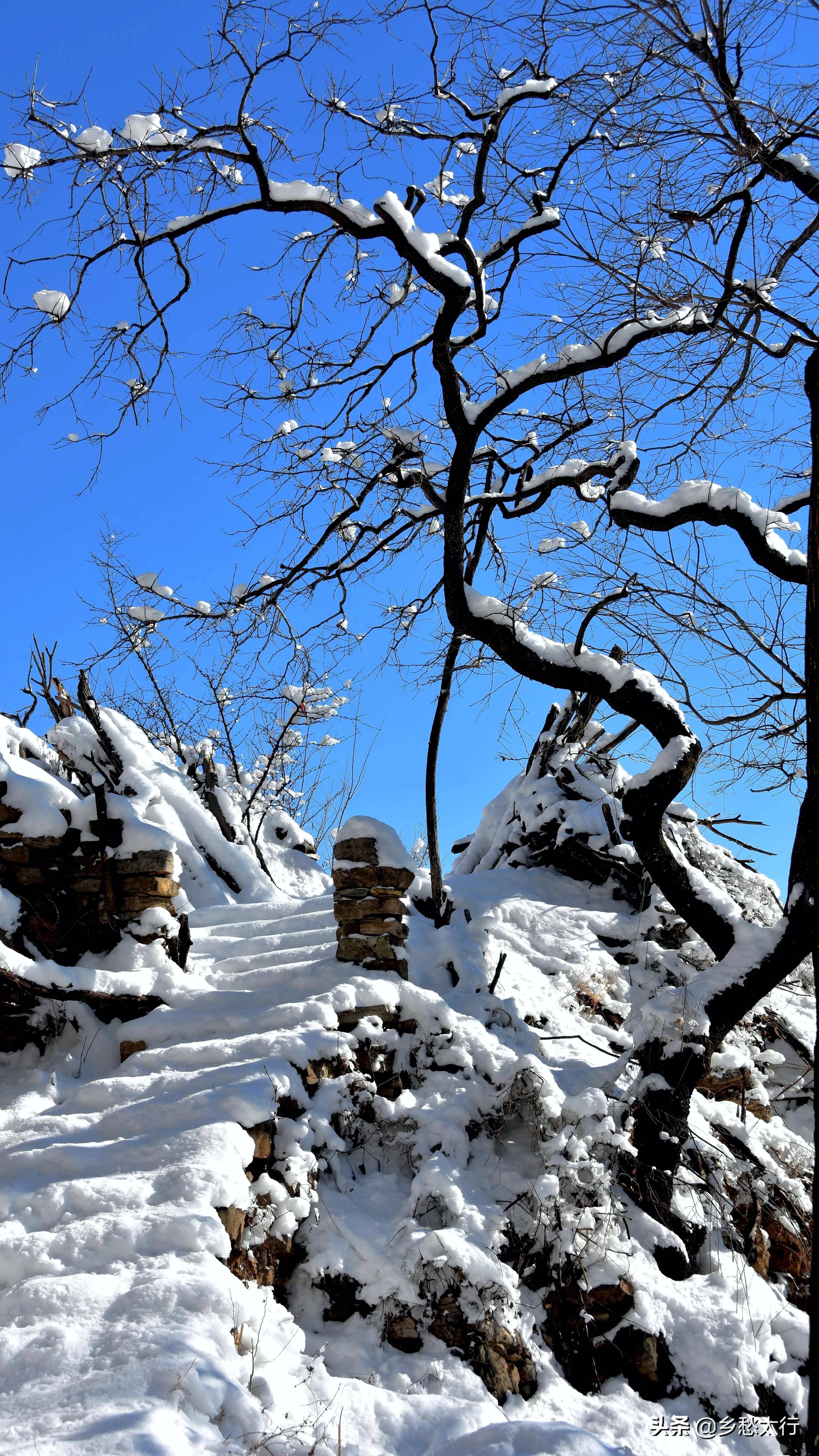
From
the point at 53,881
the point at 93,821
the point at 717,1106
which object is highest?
the point at 93,821

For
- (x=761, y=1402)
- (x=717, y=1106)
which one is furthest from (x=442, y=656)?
(x=761, y=1402)

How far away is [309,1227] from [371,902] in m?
1.96

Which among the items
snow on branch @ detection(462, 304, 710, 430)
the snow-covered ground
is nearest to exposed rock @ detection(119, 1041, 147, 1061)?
the snow-covered ground

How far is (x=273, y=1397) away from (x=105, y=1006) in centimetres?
284

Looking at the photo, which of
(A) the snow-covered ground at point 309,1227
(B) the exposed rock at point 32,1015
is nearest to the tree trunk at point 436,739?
(A) the snow-covered ground at point 309,1227

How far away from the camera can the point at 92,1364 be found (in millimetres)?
2574

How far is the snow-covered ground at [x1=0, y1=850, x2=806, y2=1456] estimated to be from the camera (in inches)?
104

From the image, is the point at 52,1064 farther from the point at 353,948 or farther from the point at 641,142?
the point at 641,142

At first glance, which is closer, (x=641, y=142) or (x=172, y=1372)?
(x=172, y=1372)

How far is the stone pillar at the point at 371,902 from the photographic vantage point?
545 cm

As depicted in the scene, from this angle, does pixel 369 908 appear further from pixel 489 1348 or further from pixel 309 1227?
pixel 489 1348

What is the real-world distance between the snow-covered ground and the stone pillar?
20 centimetres
